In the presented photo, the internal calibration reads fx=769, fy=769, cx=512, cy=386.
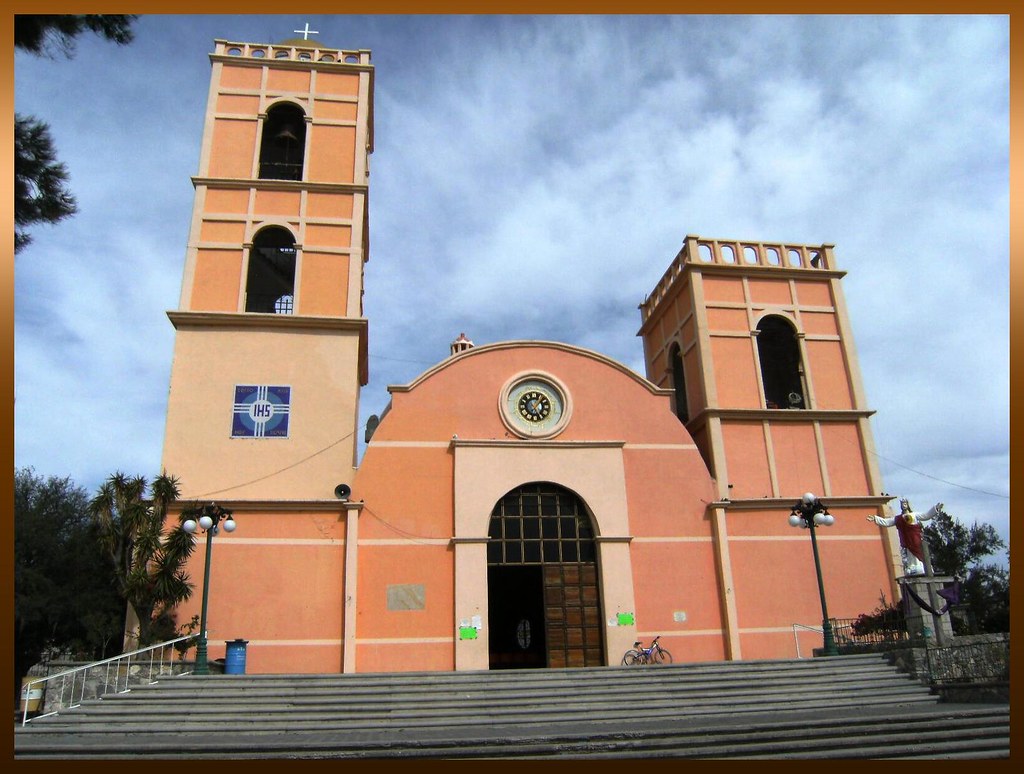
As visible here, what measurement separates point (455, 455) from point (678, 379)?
980cm

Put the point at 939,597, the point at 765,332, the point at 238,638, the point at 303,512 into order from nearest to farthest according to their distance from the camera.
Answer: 1. the point at 939,597
2. the point at 238,638
3. the point at 303,512
4. the point at 765,332

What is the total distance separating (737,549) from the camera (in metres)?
21.7

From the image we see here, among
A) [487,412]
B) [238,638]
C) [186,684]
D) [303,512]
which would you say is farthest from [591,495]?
[186,684]

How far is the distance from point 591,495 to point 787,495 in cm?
608

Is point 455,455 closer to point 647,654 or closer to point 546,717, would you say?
point 647,654

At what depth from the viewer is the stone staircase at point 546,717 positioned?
36.3ft

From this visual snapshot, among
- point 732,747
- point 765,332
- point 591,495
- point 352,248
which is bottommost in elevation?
point 732,747

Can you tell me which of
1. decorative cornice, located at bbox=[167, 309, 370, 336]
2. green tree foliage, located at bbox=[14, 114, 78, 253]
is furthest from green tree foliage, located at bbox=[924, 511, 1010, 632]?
green tree foliage, located at bbox=[14, 114, 78, 253]

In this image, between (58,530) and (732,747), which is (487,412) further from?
(58,530)

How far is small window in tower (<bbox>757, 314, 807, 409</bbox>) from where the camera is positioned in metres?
25.6

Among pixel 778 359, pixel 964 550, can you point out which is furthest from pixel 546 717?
pixel 964 550

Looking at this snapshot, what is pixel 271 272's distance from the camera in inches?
974

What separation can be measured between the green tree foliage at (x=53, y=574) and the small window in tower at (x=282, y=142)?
12.3 meters

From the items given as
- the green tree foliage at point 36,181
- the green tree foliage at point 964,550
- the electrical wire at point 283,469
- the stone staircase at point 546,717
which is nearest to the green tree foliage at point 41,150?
the green tree foliage at point 36,181
